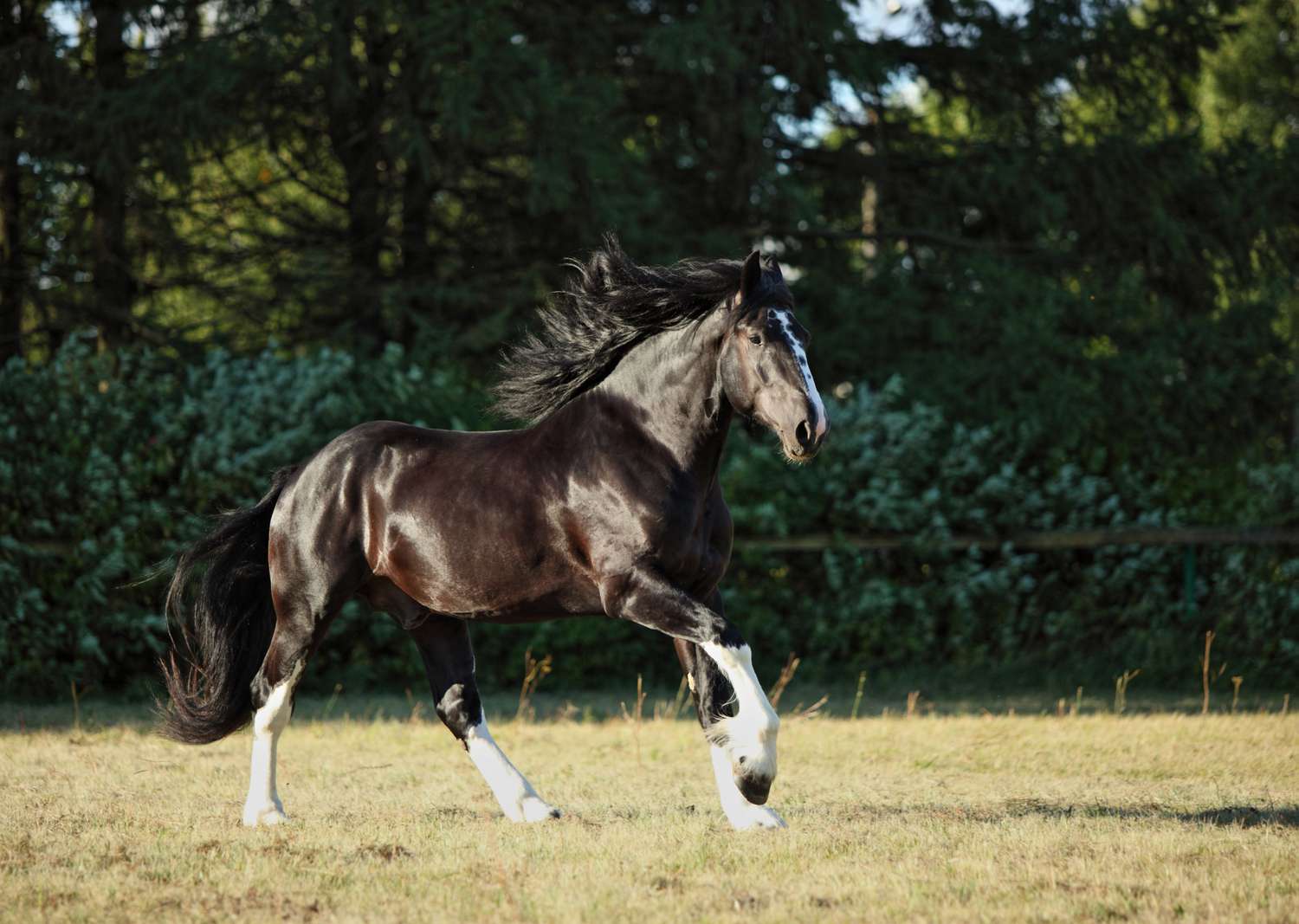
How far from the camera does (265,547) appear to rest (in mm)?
6523

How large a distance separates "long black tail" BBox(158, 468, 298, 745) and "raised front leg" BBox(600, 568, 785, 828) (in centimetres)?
201

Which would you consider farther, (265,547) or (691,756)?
(691,756)

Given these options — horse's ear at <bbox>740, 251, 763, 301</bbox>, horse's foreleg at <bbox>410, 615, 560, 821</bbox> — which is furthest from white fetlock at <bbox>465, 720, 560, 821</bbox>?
horse's ear at <bbox>740, 251, 763, 301</bbox>

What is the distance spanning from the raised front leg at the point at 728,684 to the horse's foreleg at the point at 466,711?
2.78ft

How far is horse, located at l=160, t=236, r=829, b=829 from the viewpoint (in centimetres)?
513

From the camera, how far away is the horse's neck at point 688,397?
535 centimetres

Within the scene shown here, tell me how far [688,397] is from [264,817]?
2494 mm

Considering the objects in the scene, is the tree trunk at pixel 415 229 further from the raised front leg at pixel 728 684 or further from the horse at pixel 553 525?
the raised front leg at pixel 728 684

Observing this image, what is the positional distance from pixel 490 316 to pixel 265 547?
660 centimetres

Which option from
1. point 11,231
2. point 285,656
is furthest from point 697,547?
point 11,231

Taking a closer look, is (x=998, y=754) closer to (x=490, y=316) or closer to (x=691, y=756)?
(x=691, y=756)

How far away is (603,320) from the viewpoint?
5801mm

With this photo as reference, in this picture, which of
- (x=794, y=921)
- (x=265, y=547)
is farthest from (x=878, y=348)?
(x=794, y=921)

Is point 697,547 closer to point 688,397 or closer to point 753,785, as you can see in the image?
point 688,397
